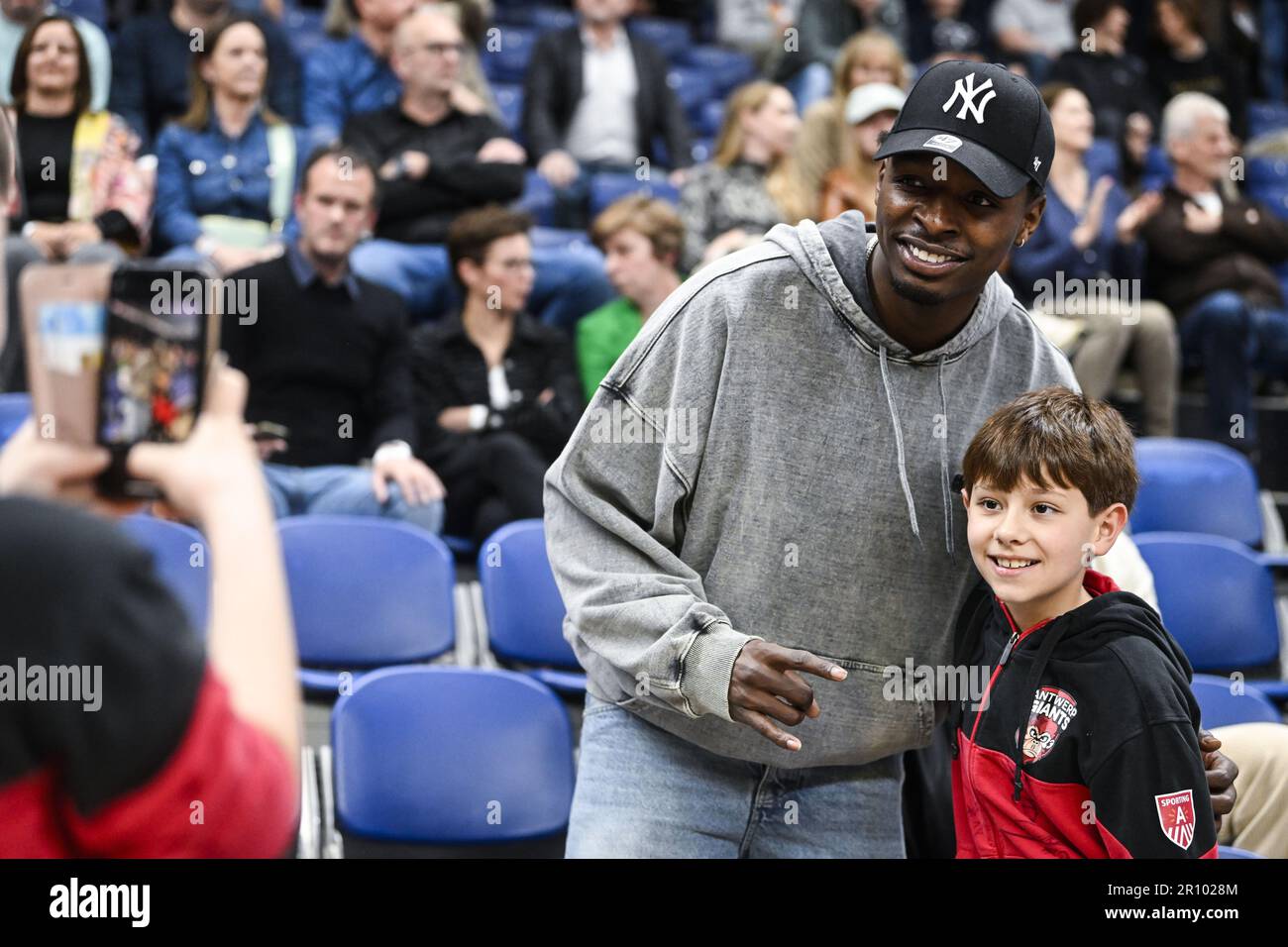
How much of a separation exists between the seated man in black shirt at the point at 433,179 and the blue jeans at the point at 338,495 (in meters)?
0.91

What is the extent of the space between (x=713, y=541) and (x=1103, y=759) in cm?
52

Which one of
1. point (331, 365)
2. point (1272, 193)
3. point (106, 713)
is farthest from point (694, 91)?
point (106, 713)

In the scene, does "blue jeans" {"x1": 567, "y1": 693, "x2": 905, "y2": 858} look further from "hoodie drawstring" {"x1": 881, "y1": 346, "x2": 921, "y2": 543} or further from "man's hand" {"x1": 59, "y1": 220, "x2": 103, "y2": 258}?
"man's hand" {"x1": 59, "y1": 220, "x2": 103, "y2": 258}

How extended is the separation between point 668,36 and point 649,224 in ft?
10.8

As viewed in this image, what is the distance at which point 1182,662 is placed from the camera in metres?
1.84

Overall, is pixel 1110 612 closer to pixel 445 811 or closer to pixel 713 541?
pixel 713 541

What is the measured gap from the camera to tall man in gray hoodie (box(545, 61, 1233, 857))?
1872 millimetres

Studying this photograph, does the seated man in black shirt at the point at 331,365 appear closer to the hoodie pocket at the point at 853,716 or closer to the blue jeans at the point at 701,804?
the blue jeans at the point at 701,804

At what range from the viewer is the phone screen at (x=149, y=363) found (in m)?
0.82

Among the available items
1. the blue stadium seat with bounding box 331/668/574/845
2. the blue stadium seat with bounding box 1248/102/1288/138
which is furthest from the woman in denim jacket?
the blue stadium seat with bounding box 1248/102/1288/138

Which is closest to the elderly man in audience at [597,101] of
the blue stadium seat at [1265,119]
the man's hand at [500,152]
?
the man's hand at [500,152]

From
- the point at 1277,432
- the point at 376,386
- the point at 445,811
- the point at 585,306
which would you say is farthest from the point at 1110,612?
the point at 1277,432

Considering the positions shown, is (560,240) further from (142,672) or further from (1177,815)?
(142,672)

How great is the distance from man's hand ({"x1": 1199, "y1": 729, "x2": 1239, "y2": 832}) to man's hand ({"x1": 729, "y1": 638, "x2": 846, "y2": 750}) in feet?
1.50
